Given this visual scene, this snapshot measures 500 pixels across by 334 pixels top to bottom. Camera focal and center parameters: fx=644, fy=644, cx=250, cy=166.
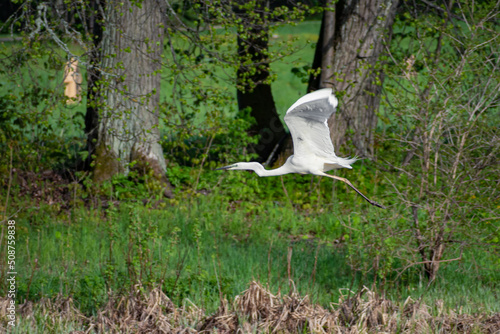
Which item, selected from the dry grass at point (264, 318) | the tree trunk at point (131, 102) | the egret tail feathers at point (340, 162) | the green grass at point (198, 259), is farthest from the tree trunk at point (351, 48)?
the egret tail feathers at point (340, 162)

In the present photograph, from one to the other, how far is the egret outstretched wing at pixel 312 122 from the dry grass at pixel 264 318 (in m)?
1.46

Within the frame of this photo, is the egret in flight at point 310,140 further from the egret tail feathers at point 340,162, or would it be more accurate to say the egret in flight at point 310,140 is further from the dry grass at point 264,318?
the dry grass at point 264,318

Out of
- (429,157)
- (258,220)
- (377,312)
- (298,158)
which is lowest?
(258,220)

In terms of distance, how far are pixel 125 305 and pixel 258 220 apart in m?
3.63

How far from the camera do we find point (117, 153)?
891 centimetres

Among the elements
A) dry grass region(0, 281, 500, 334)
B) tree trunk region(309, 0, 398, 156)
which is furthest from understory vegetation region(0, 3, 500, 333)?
tree trunk region(309, 0, 398, 156)

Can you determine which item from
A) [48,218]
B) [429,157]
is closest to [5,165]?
[48,218]

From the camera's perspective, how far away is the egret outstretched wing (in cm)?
338

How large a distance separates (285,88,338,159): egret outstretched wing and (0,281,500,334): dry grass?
1.46 metres

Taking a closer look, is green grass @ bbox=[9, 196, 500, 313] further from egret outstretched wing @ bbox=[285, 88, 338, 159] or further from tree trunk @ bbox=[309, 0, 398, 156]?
tree trunk @ bbox=[309, 0, 398, 156]

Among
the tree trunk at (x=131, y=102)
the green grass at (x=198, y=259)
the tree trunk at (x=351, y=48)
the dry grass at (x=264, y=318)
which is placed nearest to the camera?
the dry grass at (x=264, y=318)

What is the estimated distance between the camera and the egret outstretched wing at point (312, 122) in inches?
133

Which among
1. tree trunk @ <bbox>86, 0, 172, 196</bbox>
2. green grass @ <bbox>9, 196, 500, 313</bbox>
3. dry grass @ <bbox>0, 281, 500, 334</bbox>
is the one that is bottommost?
green grass @ <bbox>9, 196, 500, 313</bbox>

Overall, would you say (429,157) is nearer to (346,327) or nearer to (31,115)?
(346,327)
